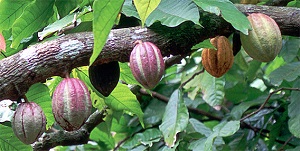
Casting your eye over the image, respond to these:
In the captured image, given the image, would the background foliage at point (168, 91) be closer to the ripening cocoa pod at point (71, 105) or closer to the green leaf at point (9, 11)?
the green leaf at point (9, 11)

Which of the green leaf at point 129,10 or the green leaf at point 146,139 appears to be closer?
the green leaf at point 129,10

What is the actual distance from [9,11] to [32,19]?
113mm

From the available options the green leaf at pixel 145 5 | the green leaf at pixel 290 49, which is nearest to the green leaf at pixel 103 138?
the green leaf at pixel 290 49

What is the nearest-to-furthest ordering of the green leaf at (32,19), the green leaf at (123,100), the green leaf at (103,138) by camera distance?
the green leaf at (32,19) → the green leaf at (123,100) → the green leaf at (103,138)

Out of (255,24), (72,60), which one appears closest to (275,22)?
(255,24)

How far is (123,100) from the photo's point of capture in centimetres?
170

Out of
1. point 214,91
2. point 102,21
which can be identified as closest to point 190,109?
point 214,91

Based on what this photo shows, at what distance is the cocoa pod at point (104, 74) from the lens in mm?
1304

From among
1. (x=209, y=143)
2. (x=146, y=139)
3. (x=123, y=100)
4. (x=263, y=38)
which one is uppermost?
(x=263, y=38)

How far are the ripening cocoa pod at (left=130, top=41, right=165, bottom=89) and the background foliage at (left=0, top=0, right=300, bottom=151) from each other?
83 mm

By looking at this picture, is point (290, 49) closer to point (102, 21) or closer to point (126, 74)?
point (126, 74)

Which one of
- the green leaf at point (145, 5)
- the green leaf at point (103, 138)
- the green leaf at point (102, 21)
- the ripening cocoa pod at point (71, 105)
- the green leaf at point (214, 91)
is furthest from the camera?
the green leaf at point (103, 138)

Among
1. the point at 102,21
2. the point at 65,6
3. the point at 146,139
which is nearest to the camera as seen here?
the point at 102,21

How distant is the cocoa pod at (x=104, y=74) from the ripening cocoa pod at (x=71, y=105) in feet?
0.46
